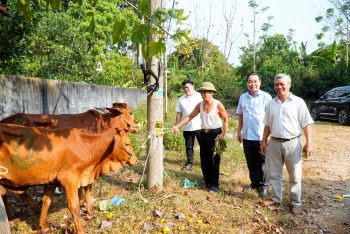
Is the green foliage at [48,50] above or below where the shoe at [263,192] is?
above

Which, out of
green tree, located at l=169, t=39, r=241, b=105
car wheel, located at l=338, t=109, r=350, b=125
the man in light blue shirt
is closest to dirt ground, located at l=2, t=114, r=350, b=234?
the man in light blue shirt

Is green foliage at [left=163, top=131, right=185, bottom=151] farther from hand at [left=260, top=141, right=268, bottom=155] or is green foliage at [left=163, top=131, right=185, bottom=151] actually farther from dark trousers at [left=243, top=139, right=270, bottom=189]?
hand at [left=260, top=141, right=268, bottom=155]

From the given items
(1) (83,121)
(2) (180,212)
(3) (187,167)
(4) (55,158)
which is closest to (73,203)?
(4) (55,158)

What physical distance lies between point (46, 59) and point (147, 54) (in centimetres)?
707

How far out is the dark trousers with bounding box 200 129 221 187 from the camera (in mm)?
5141

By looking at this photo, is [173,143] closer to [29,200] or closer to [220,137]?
[220,137]

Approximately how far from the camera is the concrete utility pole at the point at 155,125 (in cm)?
477

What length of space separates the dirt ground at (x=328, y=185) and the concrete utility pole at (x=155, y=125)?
222cm

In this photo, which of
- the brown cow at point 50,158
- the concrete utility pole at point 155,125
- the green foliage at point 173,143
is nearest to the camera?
the brown cow at point 50,158

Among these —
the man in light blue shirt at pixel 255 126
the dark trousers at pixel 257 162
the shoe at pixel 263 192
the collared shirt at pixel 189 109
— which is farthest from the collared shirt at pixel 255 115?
the collared shirt at pixel 189 109

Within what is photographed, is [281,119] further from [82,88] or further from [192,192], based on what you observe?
[82,88]

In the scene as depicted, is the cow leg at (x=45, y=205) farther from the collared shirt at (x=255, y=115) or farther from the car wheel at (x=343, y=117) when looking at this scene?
the car wheel at (x=343, y=117)

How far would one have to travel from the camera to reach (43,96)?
594 cm

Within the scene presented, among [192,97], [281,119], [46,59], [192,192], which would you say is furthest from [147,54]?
[46,59]
